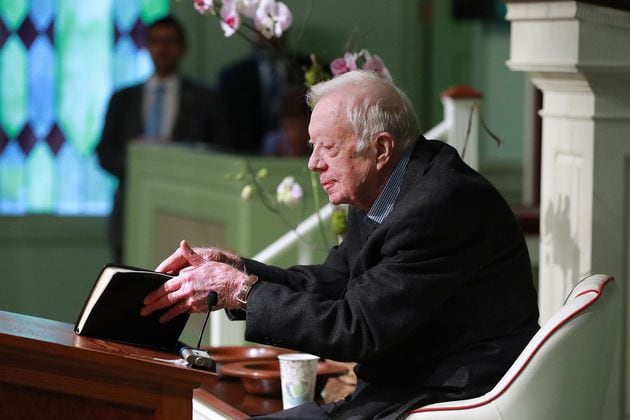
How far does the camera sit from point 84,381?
7.04ft

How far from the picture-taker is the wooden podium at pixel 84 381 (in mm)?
2117

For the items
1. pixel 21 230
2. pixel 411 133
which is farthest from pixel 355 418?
pixel 21 230

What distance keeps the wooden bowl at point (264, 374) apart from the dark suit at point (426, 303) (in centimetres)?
54

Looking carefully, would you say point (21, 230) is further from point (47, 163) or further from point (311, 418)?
point (311, 418)

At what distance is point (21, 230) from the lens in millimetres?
7527

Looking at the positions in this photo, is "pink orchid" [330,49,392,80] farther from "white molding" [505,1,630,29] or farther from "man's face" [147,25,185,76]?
"man's face" [147,25,185,76]

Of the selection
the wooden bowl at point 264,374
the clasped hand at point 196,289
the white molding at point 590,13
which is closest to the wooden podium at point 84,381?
the clasped hand at point 196,289

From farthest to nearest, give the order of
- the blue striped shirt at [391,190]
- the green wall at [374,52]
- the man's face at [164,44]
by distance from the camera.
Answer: the green wall at [374,52], the man's face at [164,44], the blue striped shirt at [391,190]

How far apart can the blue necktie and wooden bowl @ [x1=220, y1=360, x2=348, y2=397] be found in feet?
12.2

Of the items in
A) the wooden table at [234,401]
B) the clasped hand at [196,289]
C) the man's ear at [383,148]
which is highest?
the man's ear at [383,148]

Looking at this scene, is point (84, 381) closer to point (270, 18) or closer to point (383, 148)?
point (383, 148)

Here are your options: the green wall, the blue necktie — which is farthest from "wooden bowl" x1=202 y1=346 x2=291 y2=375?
the green wall

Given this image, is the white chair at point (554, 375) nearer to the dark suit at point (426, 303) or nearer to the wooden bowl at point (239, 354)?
the dark suit at point (426, 303)

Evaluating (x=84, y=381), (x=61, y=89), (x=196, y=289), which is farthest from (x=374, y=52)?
(x=84, y=381)
